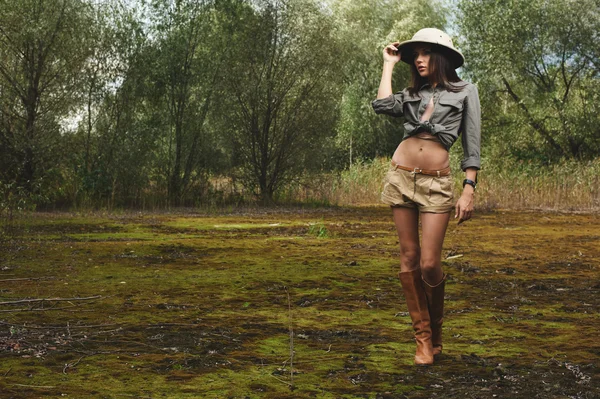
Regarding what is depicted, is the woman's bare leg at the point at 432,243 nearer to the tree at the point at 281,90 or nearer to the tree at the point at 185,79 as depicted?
the tree at the point at 185,79

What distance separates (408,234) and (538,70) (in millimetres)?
22343

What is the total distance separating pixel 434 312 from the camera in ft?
12.5

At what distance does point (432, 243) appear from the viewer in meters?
3.68

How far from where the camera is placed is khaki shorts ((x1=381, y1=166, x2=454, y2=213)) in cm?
363

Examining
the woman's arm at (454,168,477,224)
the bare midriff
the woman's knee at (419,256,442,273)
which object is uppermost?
the bare midriff

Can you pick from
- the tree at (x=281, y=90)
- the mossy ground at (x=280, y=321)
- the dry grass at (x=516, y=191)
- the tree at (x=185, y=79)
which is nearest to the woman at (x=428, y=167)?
the mossy ground at (x=280, y=321)

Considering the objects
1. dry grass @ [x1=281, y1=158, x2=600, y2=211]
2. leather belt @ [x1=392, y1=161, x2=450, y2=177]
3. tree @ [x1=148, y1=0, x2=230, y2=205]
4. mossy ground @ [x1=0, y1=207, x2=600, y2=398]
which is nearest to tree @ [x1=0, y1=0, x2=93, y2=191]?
tree @ [x1=148, y1=0, x2=230, y2=205]

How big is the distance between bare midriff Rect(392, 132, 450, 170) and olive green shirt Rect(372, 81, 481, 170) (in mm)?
33

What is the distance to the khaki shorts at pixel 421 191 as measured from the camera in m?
3.63

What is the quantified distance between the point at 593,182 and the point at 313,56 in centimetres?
775

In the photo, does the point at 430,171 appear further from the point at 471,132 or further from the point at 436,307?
the point at 436,307

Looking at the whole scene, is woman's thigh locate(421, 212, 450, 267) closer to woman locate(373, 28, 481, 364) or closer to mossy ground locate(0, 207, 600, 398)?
woman locate(373, 28, 481, 364)

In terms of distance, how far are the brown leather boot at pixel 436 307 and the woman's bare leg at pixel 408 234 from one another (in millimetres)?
120

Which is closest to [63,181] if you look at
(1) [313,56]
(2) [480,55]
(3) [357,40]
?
(1) [313,56]
